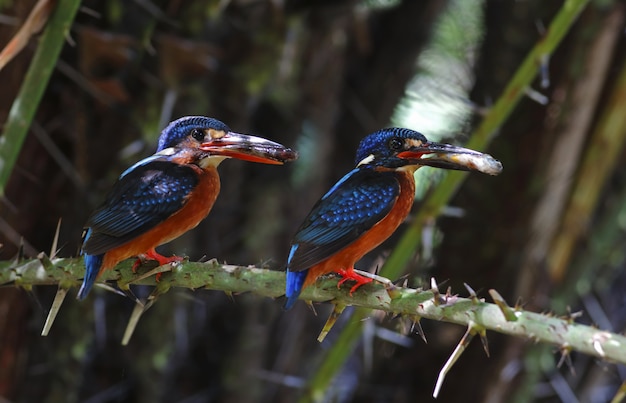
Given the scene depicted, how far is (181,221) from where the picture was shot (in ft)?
7.52

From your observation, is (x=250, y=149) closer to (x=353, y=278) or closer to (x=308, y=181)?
(x=353, y=278)

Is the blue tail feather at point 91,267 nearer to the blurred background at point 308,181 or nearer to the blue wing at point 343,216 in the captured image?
the blue wing at point 343,216

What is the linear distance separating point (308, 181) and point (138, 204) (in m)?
3.09

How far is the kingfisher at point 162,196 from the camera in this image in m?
2.13

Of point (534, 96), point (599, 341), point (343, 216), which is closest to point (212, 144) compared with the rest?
point (343, 216)

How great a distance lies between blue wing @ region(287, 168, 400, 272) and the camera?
2.13 m

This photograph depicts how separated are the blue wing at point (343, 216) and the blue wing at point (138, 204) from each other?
1.10 ft

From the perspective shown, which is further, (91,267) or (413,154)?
(413,154)

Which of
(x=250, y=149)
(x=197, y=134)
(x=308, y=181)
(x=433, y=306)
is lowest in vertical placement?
(x=308, y=181)

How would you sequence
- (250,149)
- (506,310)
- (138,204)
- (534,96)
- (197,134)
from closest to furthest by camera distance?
1. (250,149)
2. (506,310)
3. (138,204)
4. (197,134)
5. (534,96)

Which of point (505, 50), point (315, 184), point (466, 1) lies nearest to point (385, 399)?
point (315, 184)

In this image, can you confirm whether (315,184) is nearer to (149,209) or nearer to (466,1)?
(466,1)

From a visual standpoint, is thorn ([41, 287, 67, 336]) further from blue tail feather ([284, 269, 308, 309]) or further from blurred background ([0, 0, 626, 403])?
blurred background ([0, 0, 626, 403])

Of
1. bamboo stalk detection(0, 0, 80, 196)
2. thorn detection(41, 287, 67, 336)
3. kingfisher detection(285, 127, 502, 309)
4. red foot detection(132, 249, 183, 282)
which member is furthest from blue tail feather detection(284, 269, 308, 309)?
bamboo stalk detection(0, 0, 80, 196)
